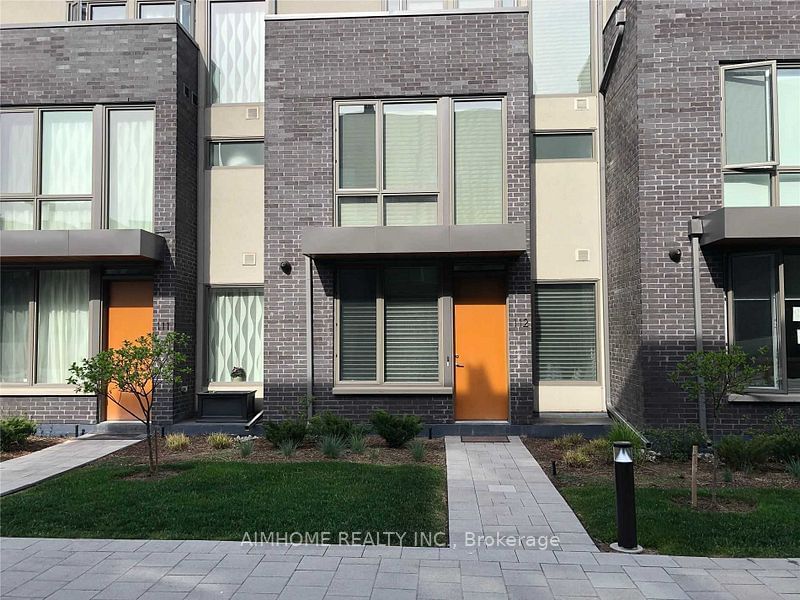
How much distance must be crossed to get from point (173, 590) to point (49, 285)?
26.9 ft

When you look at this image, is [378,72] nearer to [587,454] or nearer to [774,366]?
[587,454]

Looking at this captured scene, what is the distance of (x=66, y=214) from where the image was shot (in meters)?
10.4

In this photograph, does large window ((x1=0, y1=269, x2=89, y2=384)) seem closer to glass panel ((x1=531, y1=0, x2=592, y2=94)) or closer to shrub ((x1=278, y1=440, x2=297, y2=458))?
shrub ((x1=278, y1=440, x2=297, y2=458))

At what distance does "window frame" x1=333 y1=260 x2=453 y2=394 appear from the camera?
10.0 m

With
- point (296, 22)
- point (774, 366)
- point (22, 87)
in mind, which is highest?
point (296, 22)

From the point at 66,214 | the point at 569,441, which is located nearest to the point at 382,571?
the point at 569,441

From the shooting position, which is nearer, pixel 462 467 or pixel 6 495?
pixel 6 495

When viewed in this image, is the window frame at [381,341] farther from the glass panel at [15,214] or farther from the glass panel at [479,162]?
the glass panel at [15,214]

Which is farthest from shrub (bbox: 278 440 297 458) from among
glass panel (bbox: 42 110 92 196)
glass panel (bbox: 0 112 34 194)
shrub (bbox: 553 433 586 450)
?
glass panel (bbox: 0 112 34 194)

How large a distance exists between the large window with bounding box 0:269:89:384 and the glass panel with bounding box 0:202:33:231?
83 centimetres

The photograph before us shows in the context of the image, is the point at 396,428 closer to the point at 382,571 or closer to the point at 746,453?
the point at 382,571

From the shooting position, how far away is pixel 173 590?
4387 mm

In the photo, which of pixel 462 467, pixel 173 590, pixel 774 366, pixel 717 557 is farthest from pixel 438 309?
pixel 173 590

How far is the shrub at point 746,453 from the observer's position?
296 inches
